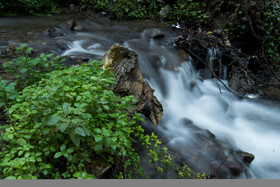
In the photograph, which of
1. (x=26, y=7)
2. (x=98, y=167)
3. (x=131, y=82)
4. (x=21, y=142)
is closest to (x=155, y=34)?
(x=131, y=82)

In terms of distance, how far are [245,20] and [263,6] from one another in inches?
46.6

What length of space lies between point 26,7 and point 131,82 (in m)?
8.06

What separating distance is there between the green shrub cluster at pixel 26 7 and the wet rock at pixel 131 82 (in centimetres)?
737

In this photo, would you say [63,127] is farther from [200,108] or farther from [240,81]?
[240,81]

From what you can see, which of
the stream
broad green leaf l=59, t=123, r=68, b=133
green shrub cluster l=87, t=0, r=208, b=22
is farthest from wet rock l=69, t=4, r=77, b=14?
broad green leaf l=59, t=123, r=68, b=133

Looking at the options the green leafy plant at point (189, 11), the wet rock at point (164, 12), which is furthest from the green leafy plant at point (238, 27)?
the wet rock at point (164, 12)

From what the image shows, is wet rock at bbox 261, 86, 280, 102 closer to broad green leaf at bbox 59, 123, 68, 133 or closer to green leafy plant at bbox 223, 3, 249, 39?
green leafy plant at bbox 223, 3, 249, 39

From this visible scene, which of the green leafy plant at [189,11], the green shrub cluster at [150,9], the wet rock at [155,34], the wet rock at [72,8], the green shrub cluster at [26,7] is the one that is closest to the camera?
the wet rock at [155,34]

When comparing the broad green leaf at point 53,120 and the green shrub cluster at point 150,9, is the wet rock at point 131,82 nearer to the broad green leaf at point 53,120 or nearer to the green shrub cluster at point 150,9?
the broad green leaf at point 53,120

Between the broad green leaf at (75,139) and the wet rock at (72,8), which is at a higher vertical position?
the wet rock at (72,8)

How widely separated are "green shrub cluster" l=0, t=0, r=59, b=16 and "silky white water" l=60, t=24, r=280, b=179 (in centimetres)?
390

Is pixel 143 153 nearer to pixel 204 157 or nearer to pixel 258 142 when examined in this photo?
pixel 204 157

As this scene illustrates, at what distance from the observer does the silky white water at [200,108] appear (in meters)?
4.14

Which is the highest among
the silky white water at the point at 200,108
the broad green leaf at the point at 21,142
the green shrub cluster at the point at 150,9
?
the green shrub cluster at the point at 150,9
